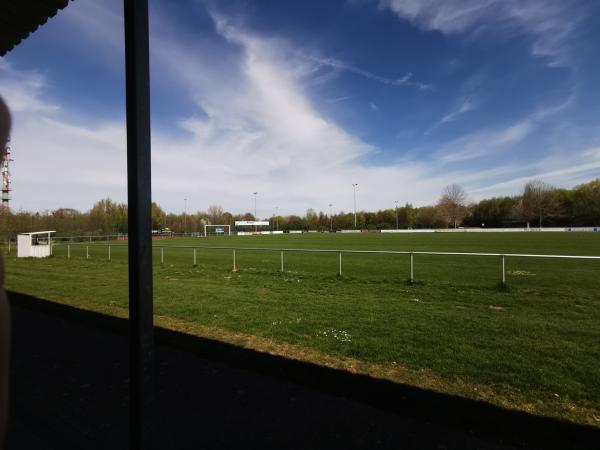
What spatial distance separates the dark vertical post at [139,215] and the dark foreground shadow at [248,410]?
0.92 metres

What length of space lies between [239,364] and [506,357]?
3195 millimetres

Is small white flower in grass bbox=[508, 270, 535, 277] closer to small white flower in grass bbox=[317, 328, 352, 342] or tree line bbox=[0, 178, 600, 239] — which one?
small white flower in grass bbox=[317, 328, 352, 342]

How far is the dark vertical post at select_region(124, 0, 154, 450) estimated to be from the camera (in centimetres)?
176

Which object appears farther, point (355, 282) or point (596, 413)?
point (355, 282)

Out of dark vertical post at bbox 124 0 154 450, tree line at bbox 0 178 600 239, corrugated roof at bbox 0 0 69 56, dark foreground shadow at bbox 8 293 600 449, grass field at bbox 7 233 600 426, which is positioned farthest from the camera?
tree line at bbox 0 178 600 239

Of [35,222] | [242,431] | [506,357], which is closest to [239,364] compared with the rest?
[242,431]

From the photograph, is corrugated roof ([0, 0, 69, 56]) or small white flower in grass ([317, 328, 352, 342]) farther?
small white flower in grass ([317, 328, 352, 342])

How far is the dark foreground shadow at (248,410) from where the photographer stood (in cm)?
254

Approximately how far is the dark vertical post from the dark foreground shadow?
919 millimetres

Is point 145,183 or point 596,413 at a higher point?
point 145,183

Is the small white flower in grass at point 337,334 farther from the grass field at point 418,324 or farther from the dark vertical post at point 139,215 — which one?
the dark vertical post at point 139,215

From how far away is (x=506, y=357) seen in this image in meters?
4.21

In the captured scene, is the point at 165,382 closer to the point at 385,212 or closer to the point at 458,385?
the point at 458,385

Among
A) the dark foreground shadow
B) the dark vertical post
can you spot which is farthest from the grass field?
the dark vertical post
